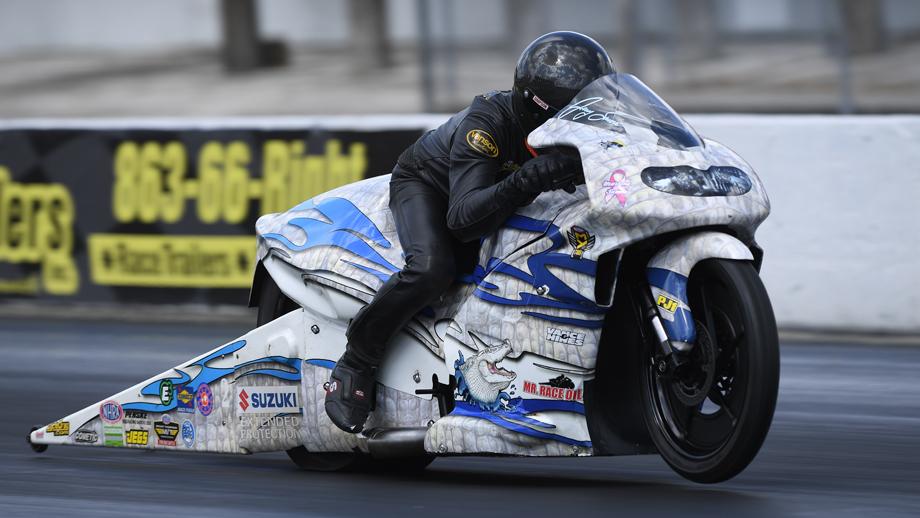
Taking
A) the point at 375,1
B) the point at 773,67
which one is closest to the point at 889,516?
the point at 773,67

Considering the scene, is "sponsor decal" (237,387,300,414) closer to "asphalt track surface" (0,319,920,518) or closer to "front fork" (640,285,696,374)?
"asphalt track surface" (0,319,920,518)

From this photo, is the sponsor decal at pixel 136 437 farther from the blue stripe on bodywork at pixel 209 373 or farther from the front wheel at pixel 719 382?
the front wheel at pixel 719 382

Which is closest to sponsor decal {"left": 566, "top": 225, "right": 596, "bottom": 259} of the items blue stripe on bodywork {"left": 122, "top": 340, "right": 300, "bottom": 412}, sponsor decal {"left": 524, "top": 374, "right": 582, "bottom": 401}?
sponsor decal {"left": 524, "top": 374, "right": 582, "bottom": 401}

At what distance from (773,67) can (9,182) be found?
6.30m

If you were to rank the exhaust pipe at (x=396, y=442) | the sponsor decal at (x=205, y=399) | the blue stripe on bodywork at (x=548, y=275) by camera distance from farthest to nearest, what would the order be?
the sponsor decal at (x=205, y=399) → the exhaust pipe at (x=396, y=442) → the blue stripe on bodywork at (x=548, y=275)

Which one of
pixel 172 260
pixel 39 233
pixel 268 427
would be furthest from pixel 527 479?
pixel 39 233

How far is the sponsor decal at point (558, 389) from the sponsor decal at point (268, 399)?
1.22 m

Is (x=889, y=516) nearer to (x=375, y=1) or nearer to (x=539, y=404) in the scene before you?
(x=539, y=404)

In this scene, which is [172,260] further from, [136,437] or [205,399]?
[205,399]

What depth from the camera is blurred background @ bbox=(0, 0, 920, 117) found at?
42.6 feet

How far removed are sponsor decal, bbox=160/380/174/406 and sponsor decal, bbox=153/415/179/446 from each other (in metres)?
0.06

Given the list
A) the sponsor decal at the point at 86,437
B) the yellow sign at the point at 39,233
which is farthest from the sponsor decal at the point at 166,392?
the yellow sign at the point at 39,233

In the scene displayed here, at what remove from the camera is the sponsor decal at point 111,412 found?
6.92m

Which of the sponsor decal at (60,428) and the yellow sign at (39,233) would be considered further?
the yellow sign at (39,233)
